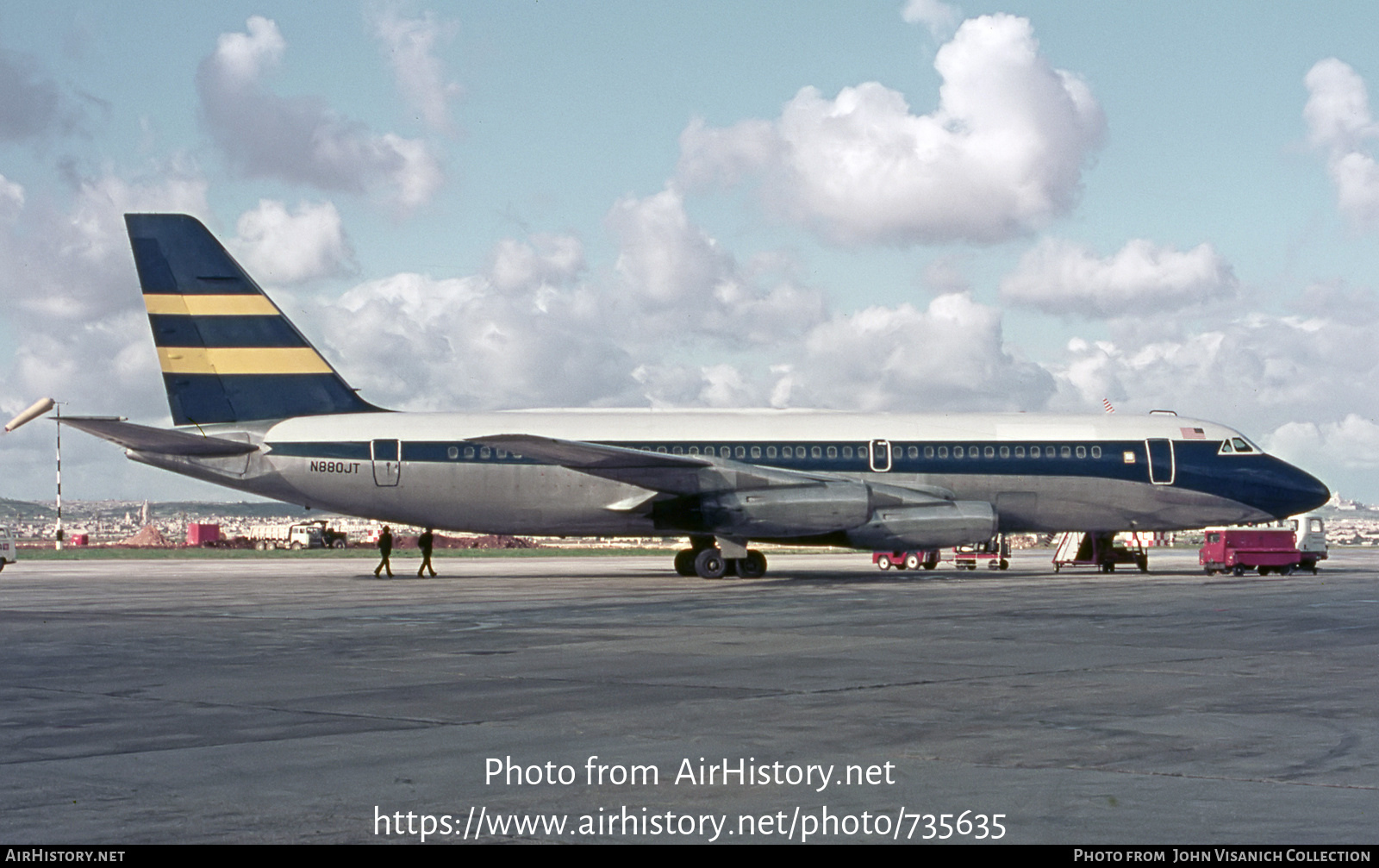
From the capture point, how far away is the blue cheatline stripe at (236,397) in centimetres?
3422

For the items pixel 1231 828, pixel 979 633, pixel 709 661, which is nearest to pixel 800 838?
pixel 1231 828

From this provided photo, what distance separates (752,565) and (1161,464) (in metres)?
11.2

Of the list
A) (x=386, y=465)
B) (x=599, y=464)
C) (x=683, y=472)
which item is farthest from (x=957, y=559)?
(x=386, y=465)

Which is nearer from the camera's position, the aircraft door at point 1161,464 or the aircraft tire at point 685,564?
the aircraft door at point 1161,464

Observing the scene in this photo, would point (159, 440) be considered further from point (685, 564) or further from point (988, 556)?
point (988, 556)

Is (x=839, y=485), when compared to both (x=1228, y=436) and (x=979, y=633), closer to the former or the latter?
(x=1228, y=436)

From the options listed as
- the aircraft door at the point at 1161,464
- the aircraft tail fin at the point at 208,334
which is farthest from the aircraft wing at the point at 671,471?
the aircraft door at the point at 1161,464

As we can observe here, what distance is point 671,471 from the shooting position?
3275 centimetres

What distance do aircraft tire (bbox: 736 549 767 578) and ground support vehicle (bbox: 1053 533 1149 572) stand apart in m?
10.9

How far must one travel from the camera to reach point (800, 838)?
20.1ft

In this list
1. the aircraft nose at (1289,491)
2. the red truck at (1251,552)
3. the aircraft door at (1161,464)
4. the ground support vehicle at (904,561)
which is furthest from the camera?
the ground support vehicle at (904,561)

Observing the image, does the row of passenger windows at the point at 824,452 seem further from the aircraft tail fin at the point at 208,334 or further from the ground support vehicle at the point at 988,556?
the ground support vehicle at the point at 988,556

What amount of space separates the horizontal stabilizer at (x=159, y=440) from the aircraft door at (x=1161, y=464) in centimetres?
2321

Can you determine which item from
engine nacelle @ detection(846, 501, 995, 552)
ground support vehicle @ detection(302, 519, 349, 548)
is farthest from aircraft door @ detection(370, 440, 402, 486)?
ground support vehicle @ detection(302, 519, 349, 548)
